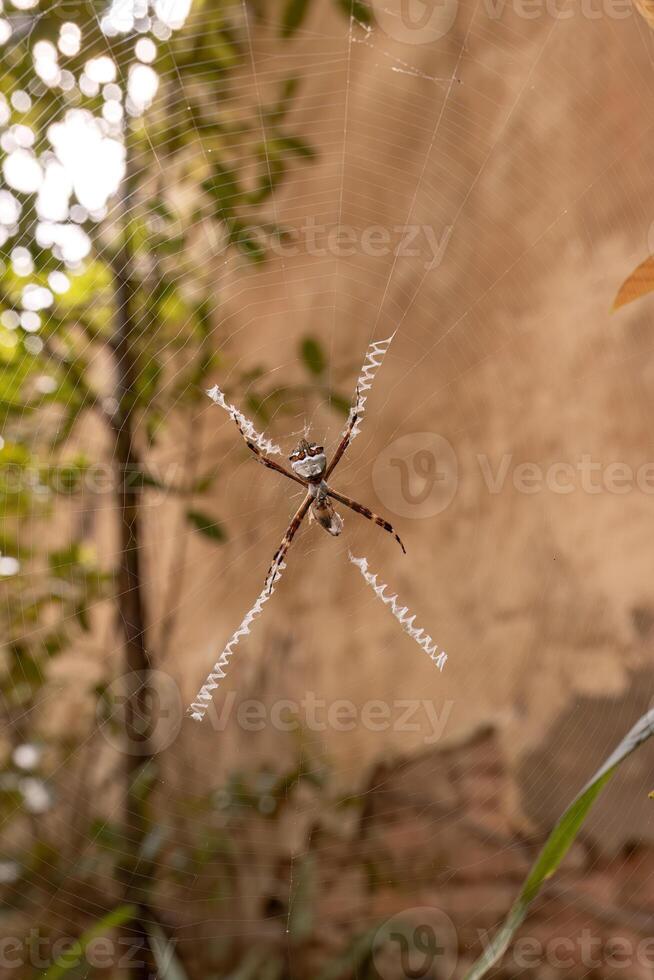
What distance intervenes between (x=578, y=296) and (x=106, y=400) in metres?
1.21

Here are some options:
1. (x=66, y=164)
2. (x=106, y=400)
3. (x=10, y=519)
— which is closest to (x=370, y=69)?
(x=66, y=164)

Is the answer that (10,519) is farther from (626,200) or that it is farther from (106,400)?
(626,200)

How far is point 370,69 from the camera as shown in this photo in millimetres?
2299

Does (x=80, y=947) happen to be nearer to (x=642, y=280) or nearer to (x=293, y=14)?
(x=642, y=280)

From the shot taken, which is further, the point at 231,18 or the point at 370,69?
the point at 370,69
